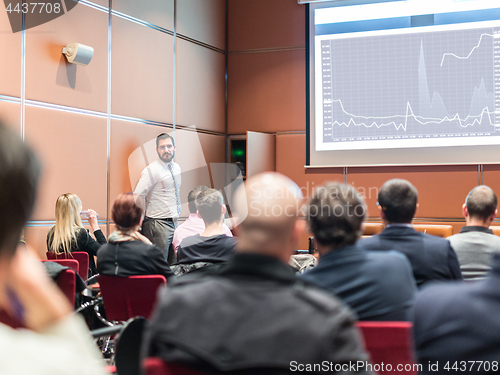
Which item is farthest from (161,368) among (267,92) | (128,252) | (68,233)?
A: (267,92)

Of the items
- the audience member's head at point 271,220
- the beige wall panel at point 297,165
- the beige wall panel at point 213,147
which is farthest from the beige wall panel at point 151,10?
the audience member's head at point 271,220

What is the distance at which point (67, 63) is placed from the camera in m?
4.56

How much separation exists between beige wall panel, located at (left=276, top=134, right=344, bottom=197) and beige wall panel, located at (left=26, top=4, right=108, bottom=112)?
2655mm

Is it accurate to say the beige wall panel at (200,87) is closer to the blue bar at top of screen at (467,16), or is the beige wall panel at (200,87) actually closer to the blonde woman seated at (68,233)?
the blonde woman seated at (68,233)

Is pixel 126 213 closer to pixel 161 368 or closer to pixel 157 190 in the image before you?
pixel 161 368

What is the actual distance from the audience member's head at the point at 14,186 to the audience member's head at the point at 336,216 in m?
1.15

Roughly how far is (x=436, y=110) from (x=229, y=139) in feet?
9.38

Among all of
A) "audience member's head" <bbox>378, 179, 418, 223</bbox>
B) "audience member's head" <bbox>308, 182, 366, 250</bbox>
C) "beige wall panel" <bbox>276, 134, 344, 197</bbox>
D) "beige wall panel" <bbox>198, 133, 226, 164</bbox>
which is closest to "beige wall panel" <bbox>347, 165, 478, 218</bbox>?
"beige wall panel" <bbox>276, 134, 344, 197</bbox>

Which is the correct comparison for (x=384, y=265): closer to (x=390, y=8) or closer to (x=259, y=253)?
(x=259, y=253)

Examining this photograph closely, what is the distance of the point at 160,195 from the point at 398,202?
11.6 ft

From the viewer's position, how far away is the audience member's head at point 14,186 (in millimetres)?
604

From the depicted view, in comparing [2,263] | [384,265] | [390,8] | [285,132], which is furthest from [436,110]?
[2,263]

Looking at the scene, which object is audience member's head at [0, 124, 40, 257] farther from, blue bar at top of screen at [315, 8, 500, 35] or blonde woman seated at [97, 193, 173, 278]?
blue bar at top of screen at [315, 8, 500, 35]

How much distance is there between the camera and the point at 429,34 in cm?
586
